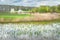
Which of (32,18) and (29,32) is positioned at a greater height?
(32,18)

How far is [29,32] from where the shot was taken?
1.80 metres

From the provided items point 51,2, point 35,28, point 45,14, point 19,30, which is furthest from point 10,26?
point 51,2

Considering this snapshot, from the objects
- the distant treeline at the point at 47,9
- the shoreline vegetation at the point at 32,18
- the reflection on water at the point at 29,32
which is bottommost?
the reflection on water at the point at 29,32

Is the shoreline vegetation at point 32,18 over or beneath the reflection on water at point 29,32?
over

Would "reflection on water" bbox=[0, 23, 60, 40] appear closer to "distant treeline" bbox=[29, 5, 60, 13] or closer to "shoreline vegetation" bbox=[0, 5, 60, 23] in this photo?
"shoreline vegetation" bbox=[0, 5, 60, 23]

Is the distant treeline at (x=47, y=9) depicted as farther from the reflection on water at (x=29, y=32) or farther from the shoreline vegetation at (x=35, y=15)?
the reflection on water at (x=29, y=32)

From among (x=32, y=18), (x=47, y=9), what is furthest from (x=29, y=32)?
(x=47, y=9)

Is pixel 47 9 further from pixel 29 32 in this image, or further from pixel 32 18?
pixel 29 32

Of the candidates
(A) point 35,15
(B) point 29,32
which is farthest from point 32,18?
(B) point 29,32

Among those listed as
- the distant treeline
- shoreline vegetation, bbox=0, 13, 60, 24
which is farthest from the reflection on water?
the distant treeline

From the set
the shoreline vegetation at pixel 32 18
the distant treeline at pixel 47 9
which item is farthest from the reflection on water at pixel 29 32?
the distant treeline at pixel 47 9

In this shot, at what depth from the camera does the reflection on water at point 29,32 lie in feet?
5.83

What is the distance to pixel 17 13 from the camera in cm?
184

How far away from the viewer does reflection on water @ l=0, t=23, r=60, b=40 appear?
5.83 feet
